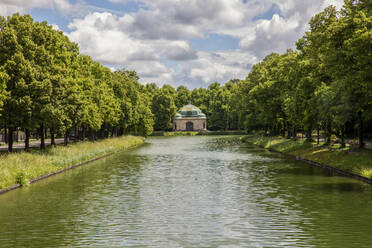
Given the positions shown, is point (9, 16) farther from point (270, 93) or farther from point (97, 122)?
point (270, 93)

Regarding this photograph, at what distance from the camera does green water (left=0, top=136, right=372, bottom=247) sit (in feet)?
55.0

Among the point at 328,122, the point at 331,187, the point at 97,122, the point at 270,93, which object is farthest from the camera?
the point at 270,93

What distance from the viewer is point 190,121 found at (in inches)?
7347

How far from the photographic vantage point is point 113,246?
51.5ft

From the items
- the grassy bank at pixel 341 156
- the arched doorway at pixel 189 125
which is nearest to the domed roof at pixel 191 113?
the arched doorway at pixel 189 125

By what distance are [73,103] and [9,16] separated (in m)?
10.5

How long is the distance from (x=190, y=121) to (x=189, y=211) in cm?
16467

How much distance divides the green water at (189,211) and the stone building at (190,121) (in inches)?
5867

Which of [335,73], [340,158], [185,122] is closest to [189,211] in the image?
[335,73]

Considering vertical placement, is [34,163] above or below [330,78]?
below

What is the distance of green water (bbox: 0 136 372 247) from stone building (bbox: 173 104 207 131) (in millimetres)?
149010

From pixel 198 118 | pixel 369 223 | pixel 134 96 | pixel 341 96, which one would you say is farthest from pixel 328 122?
pixel 198 118

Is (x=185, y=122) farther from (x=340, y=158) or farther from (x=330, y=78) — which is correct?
(x=340, y=158)

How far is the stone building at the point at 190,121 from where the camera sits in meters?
187
